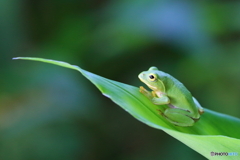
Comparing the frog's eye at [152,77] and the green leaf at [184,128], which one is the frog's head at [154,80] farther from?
the green leaf at [184,128]

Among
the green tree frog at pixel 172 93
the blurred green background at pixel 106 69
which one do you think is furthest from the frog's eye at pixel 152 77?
the blurred green background at pixel 106 69

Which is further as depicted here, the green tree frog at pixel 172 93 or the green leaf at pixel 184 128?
the green tree frog at pixel 172 93

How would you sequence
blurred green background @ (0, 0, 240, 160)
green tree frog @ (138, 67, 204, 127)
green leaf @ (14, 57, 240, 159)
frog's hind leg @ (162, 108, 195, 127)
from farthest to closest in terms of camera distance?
1. blurred green background @ (0, 0, 240, 160)
2. green tree frog @ (138, 67, 204, 127)
3. frog's hind leg @ (162, 108, 195, 127)
4. green leaf @ (14, 57, 240, 159)

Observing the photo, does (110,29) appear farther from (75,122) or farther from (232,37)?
(232,37)

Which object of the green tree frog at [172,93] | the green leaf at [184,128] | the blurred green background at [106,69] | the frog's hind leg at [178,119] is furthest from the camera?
the blurred green background at [106,69]

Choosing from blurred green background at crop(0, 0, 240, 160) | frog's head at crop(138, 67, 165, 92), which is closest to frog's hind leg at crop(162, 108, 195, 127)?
frog's head at crop(138, 67, 165, 92)

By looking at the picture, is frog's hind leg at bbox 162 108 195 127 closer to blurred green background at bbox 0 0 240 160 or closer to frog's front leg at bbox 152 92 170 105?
frog's front leg at bbox 152 92 170 105
